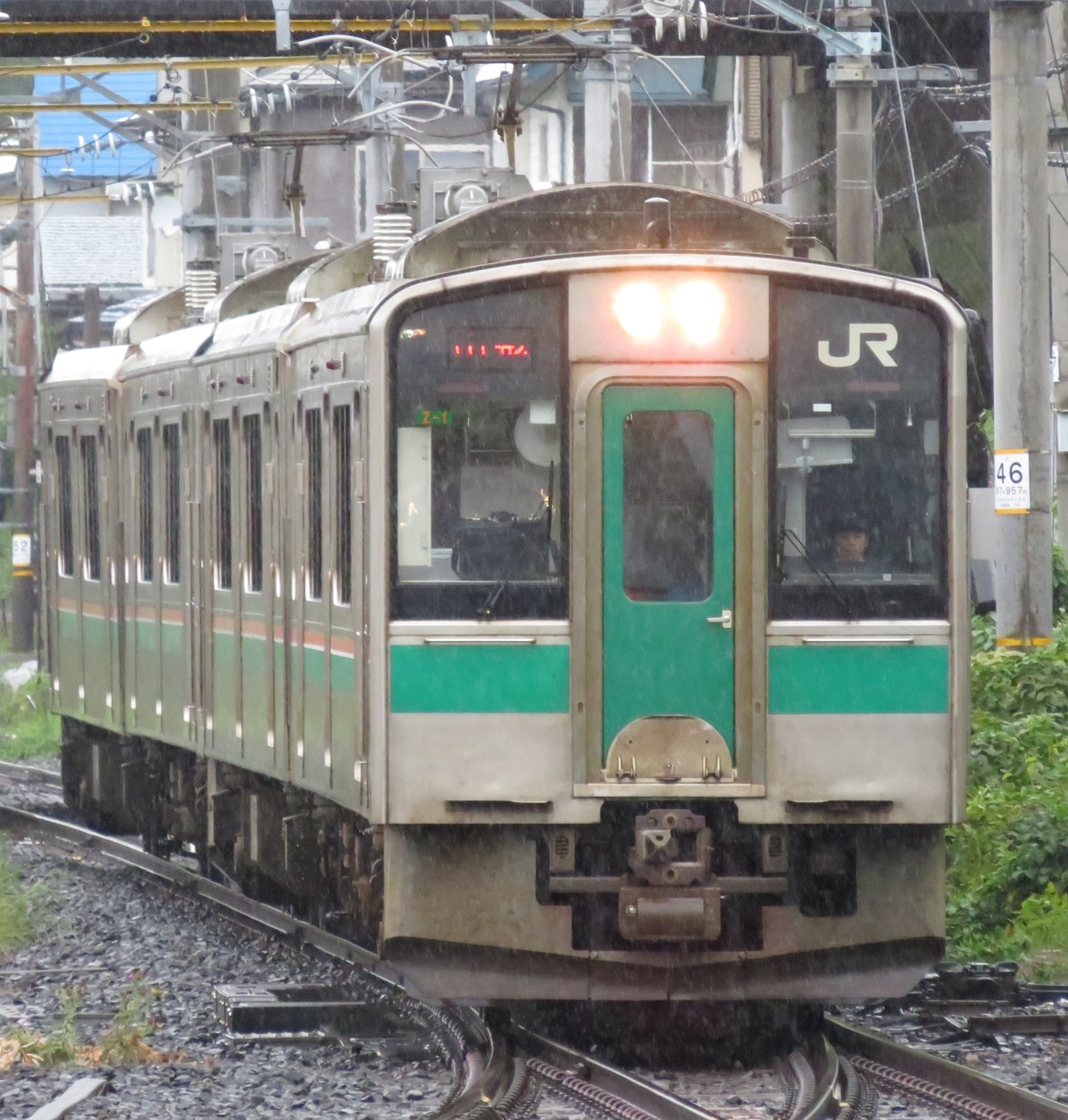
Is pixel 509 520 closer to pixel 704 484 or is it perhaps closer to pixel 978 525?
pixel 704 484

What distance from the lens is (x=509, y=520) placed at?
8.27 meters

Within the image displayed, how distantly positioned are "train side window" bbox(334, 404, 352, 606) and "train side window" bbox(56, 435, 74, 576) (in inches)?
236

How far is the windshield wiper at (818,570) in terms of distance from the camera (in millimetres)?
8273

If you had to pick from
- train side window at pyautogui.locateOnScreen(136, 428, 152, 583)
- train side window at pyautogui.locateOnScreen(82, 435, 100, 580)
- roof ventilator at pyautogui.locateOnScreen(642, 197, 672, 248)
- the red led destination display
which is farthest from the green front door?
train side window at pyautogui.locateOnScreen(82, 435, 100, 580)

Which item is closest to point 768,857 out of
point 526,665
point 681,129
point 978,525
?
point 526,665

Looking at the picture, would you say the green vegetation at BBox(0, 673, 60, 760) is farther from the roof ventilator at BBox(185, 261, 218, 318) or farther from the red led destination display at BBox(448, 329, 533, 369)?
the red led destination display at BBox(448, 329, 533, 369)

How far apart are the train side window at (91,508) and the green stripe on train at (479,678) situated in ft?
20.8

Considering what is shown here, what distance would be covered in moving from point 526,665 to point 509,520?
50 cm

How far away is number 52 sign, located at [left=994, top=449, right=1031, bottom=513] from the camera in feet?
43.3

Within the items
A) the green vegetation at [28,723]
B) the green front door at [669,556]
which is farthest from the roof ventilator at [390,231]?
the green vegetation at [28,723]

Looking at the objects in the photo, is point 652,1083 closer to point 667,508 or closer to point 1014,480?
point 667,508

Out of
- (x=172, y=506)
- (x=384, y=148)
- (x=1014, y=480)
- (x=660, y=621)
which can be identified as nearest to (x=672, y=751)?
(x=660, y=621)

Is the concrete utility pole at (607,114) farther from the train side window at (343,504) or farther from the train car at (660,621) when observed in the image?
the train car at (660,621)

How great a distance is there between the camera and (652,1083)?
309 inches
